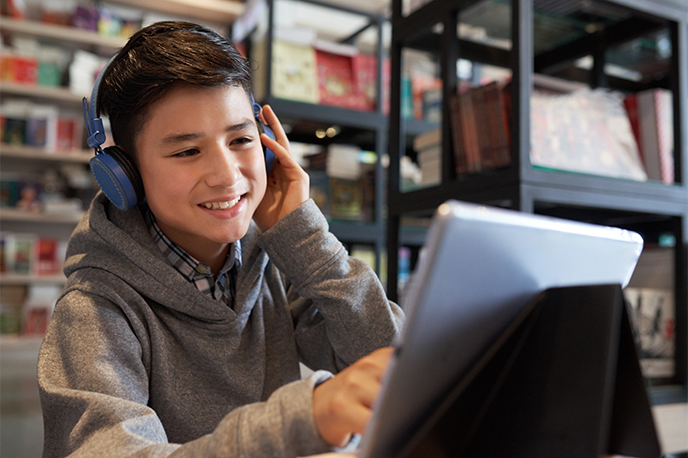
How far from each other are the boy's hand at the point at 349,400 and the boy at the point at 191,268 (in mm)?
309

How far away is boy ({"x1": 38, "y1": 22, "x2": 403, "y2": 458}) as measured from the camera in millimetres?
710

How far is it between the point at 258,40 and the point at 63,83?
175 cm

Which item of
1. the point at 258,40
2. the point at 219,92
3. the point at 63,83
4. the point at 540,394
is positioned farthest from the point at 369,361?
the point at 63,83

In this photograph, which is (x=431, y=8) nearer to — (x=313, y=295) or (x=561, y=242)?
(x=313, y=295)

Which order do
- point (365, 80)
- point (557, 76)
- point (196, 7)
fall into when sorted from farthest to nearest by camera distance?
point (196, 7) < point (365, 80) < point (557, 76)

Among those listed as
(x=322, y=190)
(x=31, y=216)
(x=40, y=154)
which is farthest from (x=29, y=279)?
(x=322, y=190)

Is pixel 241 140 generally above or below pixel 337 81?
below

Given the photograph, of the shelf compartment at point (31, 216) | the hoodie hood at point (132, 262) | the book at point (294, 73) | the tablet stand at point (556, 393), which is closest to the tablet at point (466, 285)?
the tablet stand at point (556, 393)

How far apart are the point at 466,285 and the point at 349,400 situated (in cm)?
14

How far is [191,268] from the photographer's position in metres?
0.87

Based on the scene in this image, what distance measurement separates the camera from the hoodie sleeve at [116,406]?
0.46 meters

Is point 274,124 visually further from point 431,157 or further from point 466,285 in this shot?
point 431,157

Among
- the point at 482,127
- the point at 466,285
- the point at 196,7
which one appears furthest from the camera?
the point at 196,7

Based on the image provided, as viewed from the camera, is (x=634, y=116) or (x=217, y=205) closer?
(x=217, y=205)
